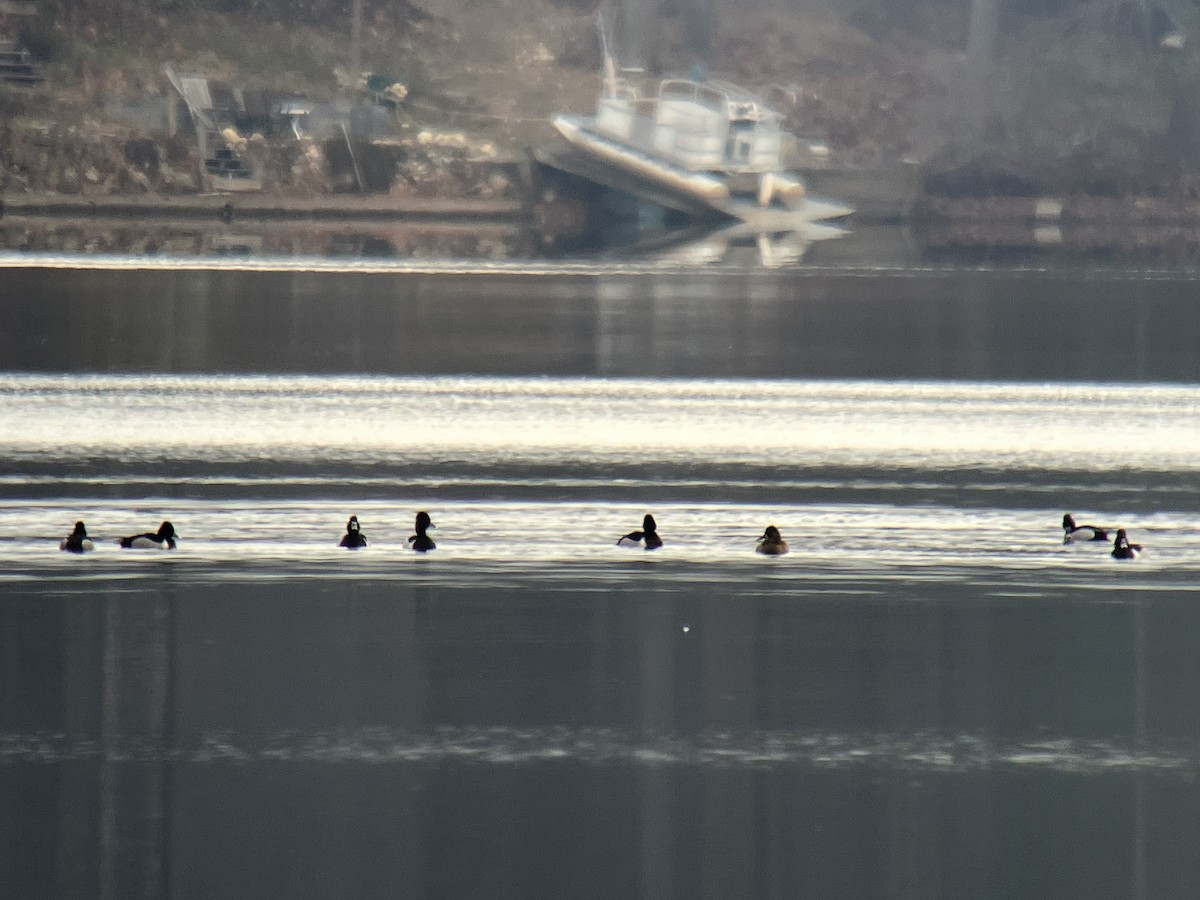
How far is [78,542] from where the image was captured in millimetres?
12391

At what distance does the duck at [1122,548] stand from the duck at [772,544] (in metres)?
1.96

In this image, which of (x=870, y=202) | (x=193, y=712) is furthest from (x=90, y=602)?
(x=870, y=202)

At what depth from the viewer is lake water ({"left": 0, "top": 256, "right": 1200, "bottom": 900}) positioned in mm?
7602

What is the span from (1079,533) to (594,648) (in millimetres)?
4374

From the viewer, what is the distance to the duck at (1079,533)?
43.5 ft

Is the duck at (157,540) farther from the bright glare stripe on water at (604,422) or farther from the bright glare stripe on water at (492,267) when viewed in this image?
the bright glare stripe on water at (492,267)

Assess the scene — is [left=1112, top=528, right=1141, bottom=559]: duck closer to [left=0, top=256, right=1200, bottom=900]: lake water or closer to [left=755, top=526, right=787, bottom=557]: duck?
[left=0, top=256, right=1200, bottom=900]: lake water

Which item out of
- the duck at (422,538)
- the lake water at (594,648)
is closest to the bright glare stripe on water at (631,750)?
the lake water at (594,648)

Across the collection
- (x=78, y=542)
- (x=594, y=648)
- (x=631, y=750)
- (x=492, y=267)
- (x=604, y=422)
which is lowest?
(x=631, y=750)

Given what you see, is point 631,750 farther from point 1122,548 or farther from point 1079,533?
point 1079,533

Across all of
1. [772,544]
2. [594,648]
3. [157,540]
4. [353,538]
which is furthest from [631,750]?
[157,540]

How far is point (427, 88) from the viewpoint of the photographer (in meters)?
67.1

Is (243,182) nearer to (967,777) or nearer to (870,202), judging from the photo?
(870,202)

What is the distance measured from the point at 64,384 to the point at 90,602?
12.4 m
